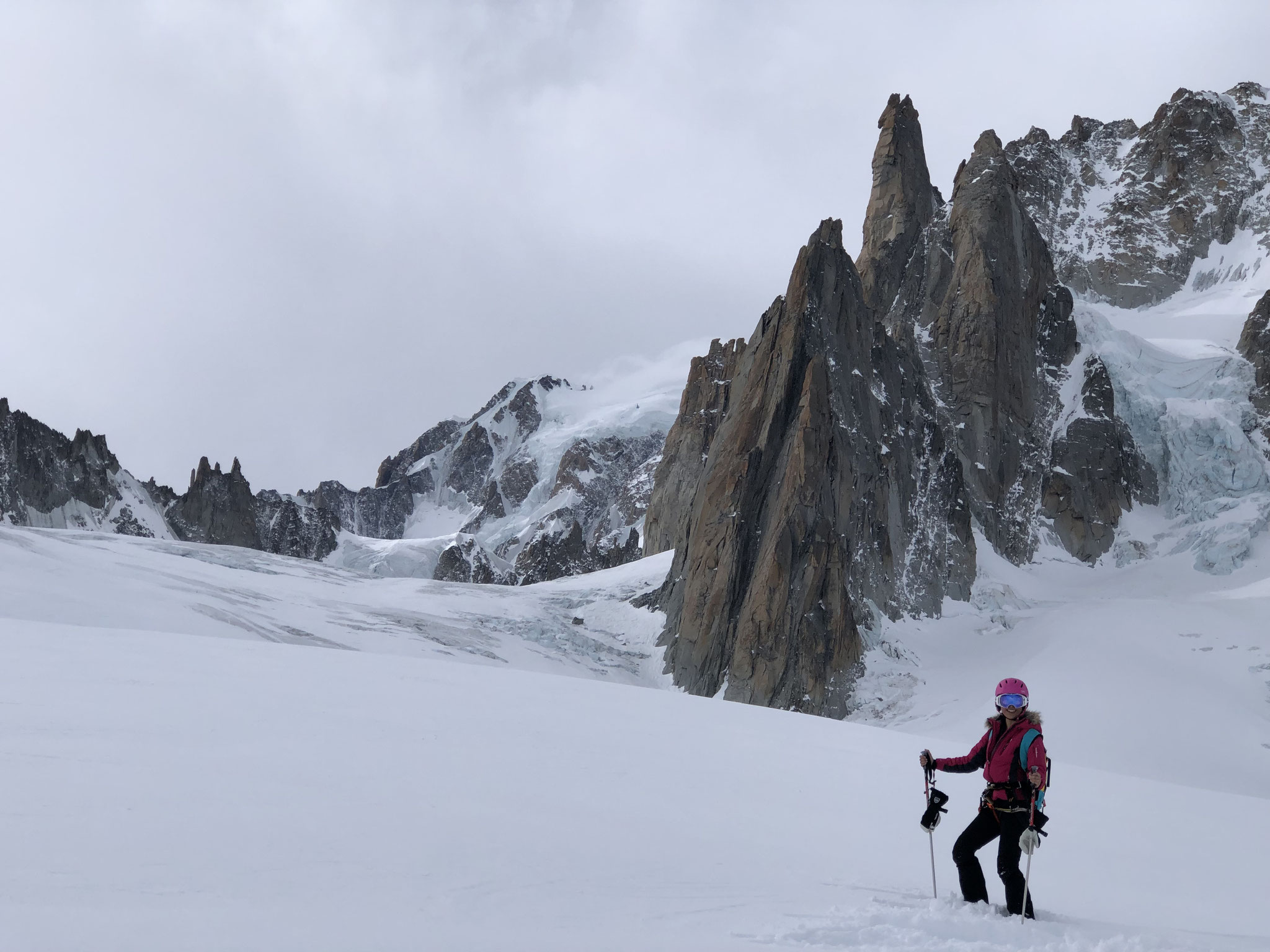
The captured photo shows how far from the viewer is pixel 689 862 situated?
7.56 metres

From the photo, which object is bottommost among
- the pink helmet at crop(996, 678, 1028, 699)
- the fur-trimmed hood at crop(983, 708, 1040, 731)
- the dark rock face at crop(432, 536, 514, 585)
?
the fur-trimmed hood at crop(983, 708, 1040, 731)

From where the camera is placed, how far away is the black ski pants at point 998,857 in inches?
283

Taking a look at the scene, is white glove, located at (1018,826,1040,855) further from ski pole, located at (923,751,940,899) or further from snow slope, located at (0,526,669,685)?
snow slope, located at (0,526,669,685)

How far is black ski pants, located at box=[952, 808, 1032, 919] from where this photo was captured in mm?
7180

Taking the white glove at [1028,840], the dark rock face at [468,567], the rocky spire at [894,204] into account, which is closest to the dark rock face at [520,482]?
the dark rock face at [468,567]

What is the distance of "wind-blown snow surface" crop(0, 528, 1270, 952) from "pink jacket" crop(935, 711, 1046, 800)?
3.64ft

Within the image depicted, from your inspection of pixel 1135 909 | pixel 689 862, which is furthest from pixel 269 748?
pixel 1135 909

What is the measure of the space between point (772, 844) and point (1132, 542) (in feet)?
259

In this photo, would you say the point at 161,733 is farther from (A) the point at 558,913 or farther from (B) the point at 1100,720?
(B) the point at 1100,720

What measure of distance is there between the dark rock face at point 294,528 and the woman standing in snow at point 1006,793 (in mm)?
138903

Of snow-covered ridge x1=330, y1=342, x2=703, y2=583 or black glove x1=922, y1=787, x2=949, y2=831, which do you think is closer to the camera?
black glove x1=922, y1=787, x2=949, y2=831

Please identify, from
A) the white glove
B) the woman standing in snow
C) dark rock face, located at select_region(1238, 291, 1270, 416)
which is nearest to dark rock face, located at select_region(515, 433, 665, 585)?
dark rock face, located at select_region(1238, 291, 1270, 416)

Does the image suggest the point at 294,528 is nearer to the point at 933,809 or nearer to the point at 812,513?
the point at 812,513

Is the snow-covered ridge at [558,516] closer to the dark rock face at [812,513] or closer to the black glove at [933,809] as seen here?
the dark rock face at [812,513]
